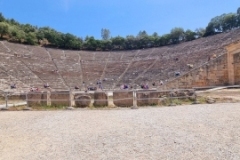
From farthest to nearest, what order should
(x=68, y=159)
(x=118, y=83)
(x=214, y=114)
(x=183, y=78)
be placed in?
1. (x=118, y=83)
2. (x=183, y=78)
3. (x=214, y=114)
4. (x=68, y=159)

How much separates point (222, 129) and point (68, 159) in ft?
13.6

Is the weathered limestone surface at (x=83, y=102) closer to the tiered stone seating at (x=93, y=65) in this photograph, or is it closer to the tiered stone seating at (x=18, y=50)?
the tiered stone seating at (x=93, y=65)

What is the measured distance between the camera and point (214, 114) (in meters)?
8.89

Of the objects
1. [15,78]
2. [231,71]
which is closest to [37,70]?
[15,78]

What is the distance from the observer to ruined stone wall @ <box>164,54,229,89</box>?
69.9 ft

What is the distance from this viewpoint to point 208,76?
72.2ft

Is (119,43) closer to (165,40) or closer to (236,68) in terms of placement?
(165,40)

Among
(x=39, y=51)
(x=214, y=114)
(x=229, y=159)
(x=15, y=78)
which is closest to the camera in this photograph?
(x=229, y=159)

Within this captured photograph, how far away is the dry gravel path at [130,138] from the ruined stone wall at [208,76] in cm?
1321

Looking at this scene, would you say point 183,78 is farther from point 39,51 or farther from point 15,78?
point 39,51

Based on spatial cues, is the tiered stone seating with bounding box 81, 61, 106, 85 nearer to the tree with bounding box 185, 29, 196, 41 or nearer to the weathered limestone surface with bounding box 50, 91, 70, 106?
the tree with bounding box 185, 29, 196, 41

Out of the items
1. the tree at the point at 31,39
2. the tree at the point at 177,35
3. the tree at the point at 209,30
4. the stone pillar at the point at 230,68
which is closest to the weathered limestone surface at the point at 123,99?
the stone pillar at the point at 230,68

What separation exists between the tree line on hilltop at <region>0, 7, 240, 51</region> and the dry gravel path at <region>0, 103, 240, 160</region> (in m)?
55.1

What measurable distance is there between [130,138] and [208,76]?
17327 mm
